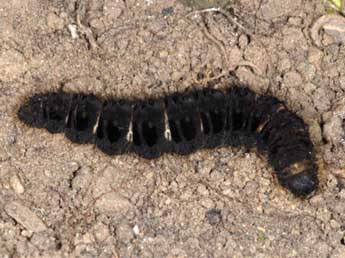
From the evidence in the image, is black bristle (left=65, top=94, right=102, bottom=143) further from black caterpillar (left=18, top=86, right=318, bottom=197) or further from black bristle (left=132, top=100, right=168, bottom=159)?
black bristle (left=132, top=100, right=168, bottom=159)

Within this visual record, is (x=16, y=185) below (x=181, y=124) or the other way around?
below

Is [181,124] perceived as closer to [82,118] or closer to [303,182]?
[82,118]

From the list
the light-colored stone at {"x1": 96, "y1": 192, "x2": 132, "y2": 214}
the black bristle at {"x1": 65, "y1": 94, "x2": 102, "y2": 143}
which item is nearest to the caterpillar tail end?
the light-colored stone at {"x1": 96, "y1": 192, "x2": 132, "y2": 214}

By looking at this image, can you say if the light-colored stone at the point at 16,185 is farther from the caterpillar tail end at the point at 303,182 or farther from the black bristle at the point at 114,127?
the caterpillar tail end at the point at 303,182

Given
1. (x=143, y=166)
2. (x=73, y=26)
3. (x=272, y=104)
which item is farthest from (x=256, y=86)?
(x=73, y=26)

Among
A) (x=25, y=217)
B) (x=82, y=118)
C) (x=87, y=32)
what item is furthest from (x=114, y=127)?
(x=25, y=217)

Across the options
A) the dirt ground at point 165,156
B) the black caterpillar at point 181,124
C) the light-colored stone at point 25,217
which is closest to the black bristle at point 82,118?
the black caterpillar at point 181,124

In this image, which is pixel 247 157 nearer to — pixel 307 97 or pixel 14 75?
pixel 307 97
